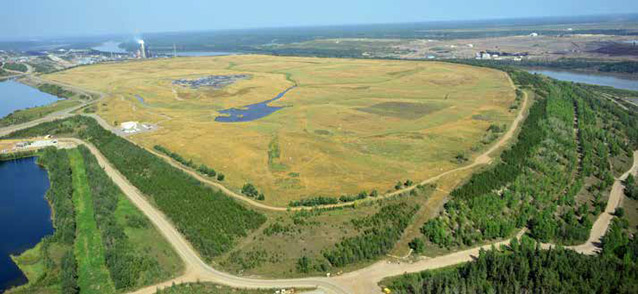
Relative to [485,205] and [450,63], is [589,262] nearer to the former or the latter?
[485,205]

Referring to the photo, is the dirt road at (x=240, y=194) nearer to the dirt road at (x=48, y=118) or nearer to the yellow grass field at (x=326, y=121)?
the dirt road at (x=48, y=118)

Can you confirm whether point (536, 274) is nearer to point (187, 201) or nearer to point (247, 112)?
point (187, 201)

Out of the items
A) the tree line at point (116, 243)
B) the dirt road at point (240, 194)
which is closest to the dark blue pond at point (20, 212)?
the tree line at point (116, 243)

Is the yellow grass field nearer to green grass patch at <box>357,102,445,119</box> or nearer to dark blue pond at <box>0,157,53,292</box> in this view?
green grass patch at <box>357,102,445,119</box>

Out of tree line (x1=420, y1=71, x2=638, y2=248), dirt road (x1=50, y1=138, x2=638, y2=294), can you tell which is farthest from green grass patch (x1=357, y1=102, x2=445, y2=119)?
dirt road (x1=50, y1=138, x2=638, y2=294)

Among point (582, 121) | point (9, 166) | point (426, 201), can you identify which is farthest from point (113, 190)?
point (582, 121)

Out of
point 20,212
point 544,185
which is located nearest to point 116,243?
point 20,212

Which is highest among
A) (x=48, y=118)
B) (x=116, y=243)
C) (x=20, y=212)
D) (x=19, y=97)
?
(x=19, y=97)

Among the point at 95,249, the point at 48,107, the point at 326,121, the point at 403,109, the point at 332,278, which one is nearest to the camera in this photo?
the point at 332,278
